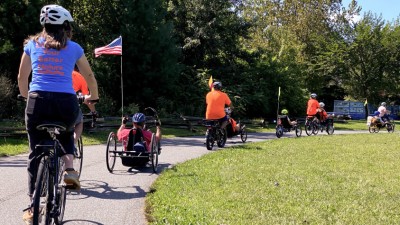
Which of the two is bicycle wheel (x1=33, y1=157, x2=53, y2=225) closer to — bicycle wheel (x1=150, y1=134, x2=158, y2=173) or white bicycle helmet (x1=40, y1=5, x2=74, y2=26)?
white bicycle helmet (x1=40, y1=5, x2=74, y2=26)

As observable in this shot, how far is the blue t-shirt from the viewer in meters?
4.29

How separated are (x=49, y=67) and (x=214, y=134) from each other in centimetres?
1005

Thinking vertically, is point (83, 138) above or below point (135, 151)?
below

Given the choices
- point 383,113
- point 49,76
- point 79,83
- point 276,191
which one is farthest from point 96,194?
point 383,113

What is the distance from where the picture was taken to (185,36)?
3158 centimetres

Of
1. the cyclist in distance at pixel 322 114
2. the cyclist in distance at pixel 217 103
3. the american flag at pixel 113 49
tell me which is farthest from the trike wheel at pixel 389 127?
the american flag at pixel 113 49

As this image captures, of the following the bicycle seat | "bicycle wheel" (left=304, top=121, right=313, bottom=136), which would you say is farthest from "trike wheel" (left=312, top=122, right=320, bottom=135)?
the bicycle seat

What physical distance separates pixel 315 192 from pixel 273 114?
1072 inches

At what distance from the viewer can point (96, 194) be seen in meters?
6.71

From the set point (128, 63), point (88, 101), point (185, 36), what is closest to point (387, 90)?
point (185, 36)

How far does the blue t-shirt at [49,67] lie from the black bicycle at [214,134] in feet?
31.2

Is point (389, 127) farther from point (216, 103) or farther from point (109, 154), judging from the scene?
point (109, 154)

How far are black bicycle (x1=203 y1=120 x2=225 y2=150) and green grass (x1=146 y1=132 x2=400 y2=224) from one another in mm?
2434

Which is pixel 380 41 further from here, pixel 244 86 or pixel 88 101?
pixel 88 101
